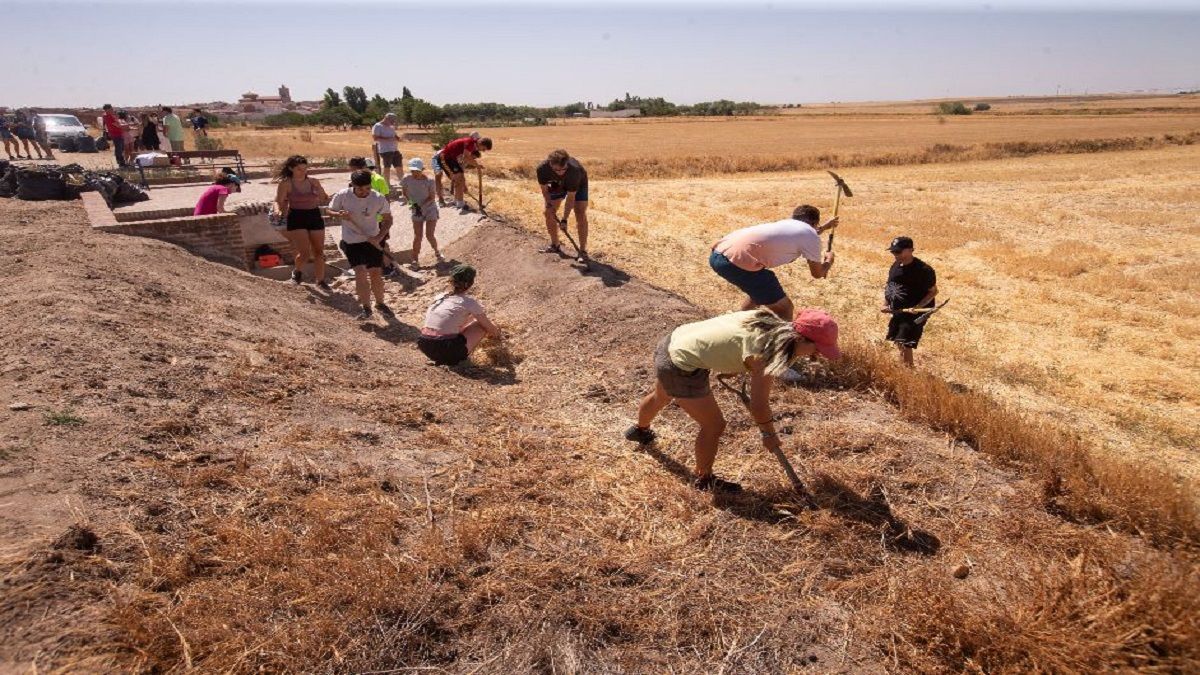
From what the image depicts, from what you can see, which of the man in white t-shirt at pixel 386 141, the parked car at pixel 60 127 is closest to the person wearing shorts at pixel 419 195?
the man in white t-shirt at pixel 386 141

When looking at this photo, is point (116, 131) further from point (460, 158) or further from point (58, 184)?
point (460, 158)

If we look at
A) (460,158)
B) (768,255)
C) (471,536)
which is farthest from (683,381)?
(460,158)

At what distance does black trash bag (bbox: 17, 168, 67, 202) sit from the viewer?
395 inches

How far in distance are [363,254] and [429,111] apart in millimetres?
66018

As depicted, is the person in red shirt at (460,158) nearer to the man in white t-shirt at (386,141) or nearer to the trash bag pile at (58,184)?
the man in white t-shirt at (386,141)

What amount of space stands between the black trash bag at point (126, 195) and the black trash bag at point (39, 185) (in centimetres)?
68

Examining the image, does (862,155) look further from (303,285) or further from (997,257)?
(303,285)

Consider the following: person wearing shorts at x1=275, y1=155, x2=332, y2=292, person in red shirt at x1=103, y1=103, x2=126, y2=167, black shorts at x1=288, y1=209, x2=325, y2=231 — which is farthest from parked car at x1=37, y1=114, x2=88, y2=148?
black shorts at x1=288, y1=209, x2=325, y2=231

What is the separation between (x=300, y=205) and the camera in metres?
7.37

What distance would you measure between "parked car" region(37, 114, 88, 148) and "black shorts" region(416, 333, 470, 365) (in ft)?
68.9

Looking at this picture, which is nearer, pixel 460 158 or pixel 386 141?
pixel 460 158

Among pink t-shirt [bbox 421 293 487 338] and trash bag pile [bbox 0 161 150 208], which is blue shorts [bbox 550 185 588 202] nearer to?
pink t-shirt [bbox 421 293 487 338]

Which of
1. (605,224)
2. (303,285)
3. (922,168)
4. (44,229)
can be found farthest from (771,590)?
(922,168)

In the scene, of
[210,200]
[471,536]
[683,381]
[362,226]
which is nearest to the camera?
[471,536]
